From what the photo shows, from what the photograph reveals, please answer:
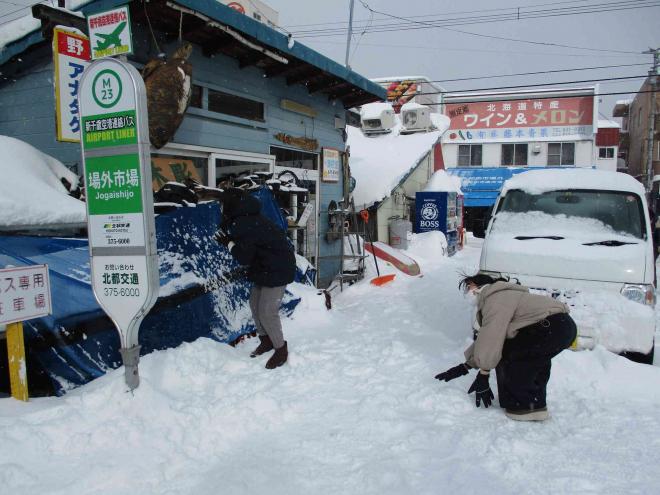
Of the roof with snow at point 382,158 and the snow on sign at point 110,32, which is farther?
the roof with snow at point 382,158

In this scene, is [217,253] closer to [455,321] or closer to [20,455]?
[20,455]

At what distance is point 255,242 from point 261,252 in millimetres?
133

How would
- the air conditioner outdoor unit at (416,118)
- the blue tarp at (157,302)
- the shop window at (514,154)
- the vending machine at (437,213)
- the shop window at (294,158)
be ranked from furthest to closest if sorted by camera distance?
the shop window at (514,154), the air conditioner outdoor unit at (416,118), the vending machine at (437,213), the shop window at (294,158), the blue tarp at (157,302)

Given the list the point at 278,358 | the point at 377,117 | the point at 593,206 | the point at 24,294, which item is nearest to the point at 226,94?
the point at 278,358

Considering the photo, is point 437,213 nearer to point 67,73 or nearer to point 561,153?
point 67,73

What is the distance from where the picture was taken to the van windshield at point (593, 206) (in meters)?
5.70

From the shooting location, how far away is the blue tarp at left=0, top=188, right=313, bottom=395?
3814mm

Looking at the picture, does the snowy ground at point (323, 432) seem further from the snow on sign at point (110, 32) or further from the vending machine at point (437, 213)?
the vending machine at point (437, 213)

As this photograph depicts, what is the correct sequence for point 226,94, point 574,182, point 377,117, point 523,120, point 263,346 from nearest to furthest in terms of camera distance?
point 263,346 → point 574,182 → point 226,94 → point 377,117 → point 523,120

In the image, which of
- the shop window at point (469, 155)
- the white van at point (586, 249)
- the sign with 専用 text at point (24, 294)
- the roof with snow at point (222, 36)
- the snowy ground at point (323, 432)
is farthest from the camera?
the shop window at point (469, 155)

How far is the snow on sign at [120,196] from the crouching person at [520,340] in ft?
8.42

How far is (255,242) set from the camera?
4676 millimetres

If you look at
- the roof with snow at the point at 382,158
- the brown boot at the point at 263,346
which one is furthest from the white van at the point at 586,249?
the roof with snow at the point at 382,158

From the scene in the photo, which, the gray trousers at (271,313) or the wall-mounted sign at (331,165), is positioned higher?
the wall-mounted sign at (331,165)
